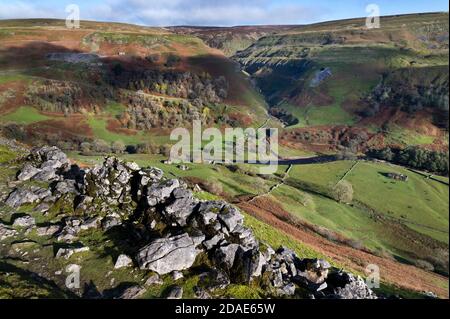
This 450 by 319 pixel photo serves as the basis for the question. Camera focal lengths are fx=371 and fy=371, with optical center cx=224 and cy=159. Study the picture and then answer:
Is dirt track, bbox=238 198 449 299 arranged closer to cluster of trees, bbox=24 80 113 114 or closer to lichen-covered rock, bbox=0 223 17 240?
lichen-covered rock, bbox=0 223 17 240

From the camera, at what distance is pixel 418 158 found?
116562 millimetres

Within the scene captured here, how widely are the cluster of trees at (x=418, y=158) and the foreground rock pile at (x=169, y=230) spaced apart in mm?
102717

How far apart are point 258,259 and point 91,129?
105888mm

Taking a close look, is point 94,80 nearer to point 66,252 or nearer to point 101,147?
point 101,147

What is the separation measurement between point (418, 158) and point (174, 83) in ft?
329

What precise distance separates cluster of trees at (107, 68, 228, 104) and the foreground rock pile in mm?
128061

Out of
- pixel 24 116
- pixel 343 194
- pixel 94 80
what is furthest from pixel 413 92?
pixel 24 116

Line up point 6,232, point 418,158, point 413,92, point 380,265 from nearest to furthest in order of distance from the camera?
point 6,232
point 380,265
point 418,158
point 413,92

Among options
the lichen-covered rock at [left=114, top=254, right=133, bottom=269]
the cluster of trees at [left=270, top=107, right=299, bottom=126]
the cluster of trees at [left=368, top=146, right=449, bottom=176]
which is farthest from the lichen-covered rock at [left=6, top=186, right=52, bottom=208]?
the cluster of trees at [left=270, top=107, right=299, bottom=126]

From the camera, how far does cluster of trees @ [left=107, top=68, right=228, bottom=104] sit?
503 feet

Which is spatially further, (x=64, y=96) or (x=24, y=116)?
(x=64, y=96)

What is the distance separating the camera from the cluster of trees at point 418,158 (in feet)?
363
